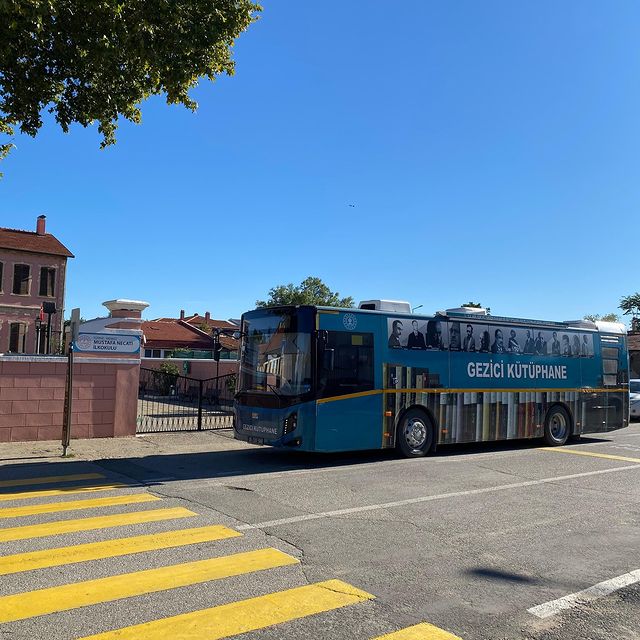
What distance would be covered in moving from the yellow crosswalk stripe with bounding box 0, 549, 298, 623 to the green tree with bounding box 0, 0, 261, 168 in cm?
789

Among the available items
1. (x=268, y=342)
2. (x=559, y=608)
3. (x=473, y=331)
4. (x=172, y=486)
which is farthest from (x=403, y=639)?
(x=473, y=331)

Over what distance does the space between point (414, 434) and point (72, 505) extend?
694cm

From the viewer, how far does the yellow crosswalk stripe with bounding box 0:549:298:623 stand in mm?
4391

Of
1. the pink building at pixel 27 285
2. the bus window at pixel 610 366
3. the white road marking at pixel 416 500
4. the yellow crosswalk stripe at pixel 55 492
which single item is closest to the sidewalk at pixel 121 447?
the yellow crosswalk stripe at pixel 55 492

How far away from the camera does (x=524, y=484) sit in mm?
9750

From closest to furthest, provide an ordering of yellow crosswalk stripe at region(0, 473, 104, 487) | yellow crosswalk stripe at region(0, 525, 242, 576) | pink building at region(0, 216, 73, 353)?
1. yellow crosswalk stripe at region(0, 525, 242, 576)
2. yellow crosswalk stripe at region(0, 473, 104, 487)
3. pink building at region(0, 216, 73, 353)

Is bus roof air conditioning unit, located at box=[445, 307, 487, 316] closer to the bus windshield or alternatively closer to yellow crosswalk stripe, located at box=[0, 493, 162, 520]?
the bus windshield

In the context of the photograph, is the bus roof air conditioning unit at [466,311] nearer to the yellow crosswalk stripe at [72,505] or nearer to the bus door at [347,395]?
the bus door at [347,395]

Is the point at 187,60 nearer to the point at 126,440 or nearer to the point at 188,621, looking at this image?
the point at 126,440

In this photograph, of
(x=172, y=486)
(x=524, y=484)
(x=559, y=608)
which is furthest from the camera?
(x=524, y=484)

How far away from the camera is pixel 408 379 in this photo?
12117 mm

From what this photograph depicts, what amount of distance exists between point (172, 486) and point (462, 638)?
605 cm

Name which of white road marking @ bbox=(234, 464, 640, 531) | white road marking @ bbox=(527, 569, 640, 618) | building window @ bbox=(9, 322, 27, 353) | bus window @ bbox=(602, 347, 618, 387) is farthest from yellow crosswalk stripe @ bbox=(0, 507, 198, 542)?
building window @ bbox=(9, 322, 27, 353)

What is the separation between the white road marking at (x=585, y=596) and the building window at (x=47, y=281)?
47.9 meters
